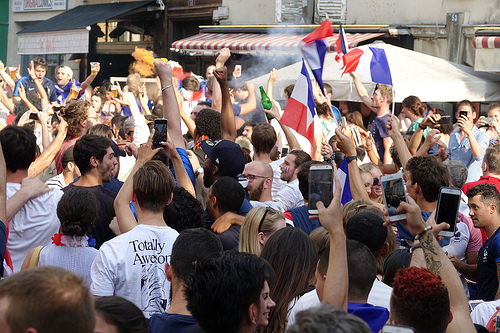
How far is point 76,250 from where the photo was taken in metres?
4.51

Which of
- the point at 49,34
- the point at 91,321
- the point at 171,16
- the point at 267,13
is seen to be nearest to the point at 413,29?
the point at 267,13

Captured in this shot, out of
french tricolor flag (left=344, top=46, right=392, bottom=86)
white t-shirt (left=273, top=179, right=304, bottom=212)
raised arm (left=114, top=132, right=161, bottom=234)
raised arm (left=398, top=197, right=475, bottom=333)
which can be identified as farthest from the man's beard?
french tricolor flag (left=344, top=46, right=392, bottom=86)

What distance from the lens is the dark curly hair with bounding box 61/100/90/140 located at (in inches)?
266

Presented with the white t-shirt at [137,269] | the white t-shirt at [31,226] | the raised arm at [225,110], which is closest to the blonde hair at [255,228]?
the white t-shirt at [137,269]

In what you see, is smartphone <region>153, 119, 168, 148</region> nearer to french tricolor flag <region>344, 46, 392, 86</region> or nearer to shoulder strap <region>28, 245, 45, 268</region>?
shoulder strap <region>28, 245, 45, 268</region>

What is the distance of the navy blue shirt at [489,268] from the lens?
17.2 feet

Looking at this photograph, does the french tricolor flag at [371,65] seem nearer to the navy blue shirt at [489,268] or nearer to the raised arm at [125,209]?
the navy blue shirt at [489,268]

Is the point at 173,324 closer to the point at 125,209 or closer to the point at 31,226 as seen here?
the point at 125,209

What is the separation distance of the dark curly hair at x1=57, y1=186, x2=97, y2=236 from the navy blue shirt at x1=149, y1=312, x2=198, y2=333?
1346 mm

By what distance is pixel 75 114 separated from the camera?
678cm

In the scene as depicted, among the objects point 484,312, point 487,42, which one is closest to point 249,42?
point 487,42

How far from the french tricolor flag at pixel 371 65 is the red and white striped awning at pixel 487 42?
16.1 ft

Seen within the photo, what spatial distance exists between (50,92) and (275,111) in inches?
200

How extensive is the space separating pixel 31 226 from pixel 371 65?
5457 millimetres
